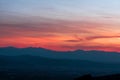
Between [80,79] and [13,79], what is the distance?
96933 millimetres

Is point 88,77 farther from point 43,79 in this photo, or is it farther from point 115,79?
point 43,79

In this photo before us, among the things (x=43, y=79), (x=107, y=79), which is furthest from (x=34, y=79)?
→ (x=107, y=79)


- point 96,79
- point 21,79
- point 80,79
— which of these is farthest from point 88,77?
point 21,79

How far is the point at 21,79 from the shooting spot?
143 meters

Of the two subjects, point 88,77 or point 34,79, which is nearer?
point 88,77

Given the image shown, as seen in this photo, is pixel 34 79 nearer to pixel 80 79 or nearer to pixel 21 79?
pixel 21 79

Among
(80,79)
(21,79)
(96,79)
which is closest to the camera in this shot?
(80,79)

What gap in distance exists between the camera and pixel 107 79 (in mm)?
57438

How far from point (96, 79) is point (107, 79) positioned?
2.24 metres

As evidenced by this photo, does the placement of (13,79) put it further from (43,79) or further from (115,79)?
(115,79)

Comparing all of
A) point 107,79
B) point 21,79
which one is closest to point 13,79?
point 21,79

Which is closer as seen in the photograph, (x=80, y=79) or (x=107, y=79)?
(x=80, y=79)

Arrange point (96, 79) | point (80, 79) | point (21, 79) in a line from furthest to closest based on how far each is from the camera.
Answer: point (21, 79), point (96, 79), point (80, 79)

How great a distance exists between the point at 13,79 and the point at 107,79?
293ft
